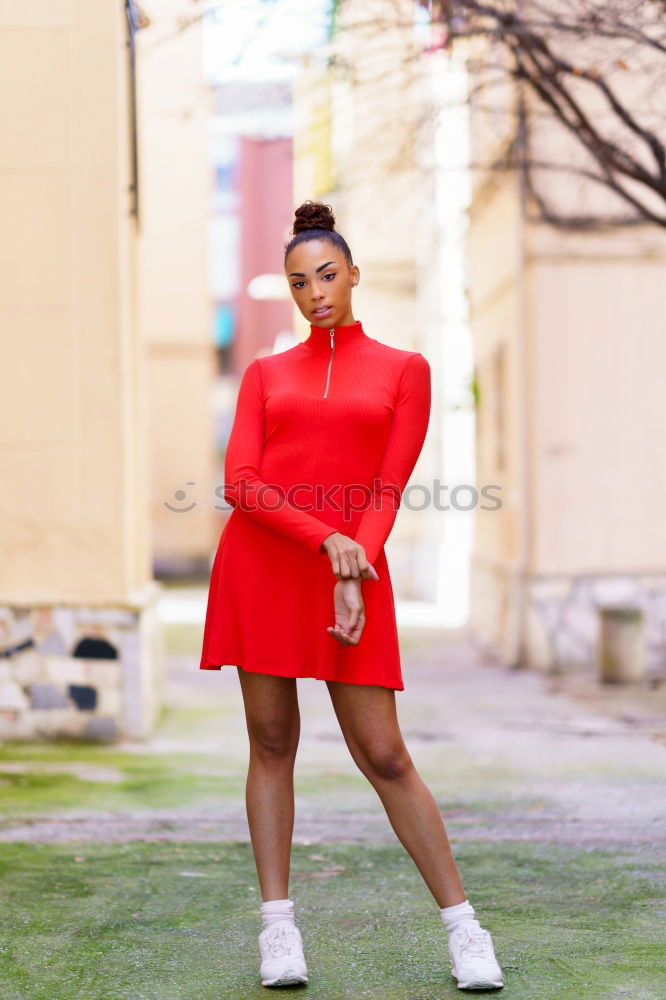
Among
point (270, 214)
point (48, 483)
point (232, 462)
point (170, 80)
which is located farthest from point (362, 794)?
point (270, 214)

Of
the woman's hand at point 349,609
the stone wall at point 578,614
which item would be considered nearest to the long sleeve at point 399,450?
the woman's hand at point 349,609

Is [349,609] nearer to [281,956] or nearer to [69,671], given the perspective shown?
Answer: [281,956]

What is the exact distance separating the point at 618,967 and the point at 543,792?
→ 2.37 meters

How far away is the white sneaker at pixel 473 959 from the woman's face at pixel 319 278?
1543mm

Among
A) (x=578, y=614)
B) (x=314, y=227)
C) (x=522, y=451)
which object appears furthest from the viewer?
(x=522, y=451)

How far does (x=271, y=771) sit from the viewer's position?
3.28 meters

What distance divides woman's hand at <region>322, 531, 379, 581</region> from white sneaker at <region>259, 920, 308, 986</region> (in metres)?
0.92

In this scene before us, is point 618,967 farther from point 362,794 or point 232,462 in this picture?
point 362,794

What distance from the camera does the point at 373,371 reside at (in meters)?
3.25

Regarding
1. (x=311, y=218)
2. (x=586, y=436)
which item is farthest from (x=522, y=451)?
(x=311, y=218)

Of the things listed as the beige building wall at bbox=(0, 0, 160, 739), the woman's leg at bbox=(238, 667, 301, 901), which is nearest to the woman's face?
the woman's leg at bbox=(238, 667, 301, 901)

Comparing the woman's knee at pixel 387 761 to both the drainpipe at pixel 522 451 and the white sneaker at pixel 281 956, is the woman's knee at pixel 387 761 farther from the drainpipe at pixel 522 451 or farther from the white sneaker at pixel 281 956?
the drainpipe at pixel 522 451

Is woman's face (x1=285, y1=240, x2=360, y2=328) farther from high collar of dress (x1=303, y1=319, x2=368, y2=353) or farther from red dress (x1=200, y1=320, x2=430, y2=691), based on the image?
red dress (x1=200, y1=320, x2=430, y2=691)

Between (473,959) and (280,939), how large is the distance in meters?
0.48
